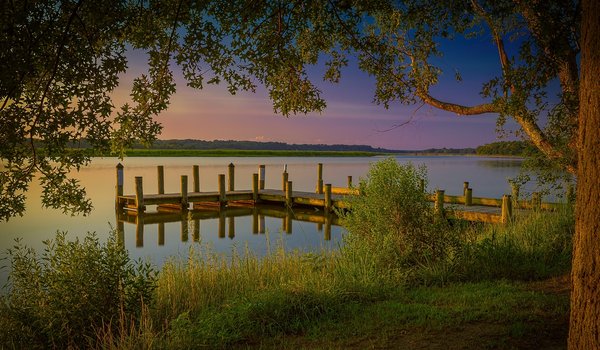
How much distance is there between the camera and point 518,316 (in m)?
6.34

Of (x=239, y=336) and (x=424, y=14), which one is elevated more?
(x=424, y=14)

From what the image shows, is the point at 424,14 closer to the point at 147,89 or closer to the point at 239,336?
the point at 147,89

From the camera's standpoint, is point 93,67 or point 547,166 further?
point 547,166

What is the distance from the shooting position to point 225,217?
24688 millimetres

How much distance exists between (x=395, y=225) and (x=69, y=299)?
5.27 m

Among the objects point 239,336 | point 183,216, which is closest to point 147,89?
point 239,336

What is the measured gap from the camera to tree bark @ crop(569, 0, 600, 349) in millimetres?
4316

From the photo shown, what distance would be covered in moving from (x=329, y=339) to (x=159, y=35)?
410 centimetres

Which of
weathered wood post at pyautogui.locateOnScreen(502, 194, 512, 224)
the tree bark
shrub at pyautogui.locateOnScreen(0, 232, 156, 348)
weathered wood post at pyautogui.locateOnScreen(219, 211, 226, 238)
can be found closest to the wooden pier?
weathered wood post at pyautogui.locateOnScreen(219, 211, 226, 238)

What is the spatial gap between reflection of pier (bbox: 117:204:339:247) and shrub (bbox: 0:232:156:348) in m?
13.9

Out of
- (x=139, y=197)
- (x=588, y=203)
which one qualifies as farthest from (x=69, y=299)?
(x=139, y=197)

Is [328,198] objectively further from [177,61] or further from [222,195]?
[177,61]

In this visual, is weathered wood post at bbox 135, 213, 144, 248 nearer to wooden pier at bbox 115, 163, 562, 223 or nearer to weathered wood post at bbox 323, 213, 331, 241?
wooden pier at bbox 115, 163, 562, 223

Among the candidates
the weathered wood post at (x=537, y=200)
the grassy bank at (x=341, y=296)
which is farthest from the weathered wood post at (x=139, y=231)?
the weathered wood post at (x=537, y=200)
